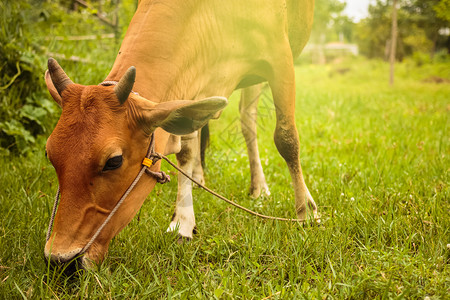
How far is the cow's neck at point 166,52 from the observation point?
2219 millimetres

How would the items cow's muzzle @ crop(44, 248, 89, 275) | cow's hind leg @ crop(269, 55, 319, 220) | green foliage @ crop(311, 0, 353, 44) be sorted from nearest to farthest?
1. cow's muzzle @ crop(44, 248, 89, 275)
2. cow's hind leg @ crop(269, 55, 319, 220)
3. green foliage @ crop(311, 0, 353, 44)

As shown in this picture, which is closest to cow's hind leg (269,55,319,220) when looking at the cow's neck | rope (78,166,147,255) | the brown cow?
the brown cow

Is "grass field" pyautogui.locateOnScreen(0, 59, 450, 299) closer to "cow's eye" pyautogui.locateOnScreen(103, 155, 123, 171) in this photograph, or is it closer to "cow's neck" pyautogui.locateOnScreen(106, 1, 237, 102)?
"cow's eye" pyautogui.locateOnScreen(103, 155, 123, 171)

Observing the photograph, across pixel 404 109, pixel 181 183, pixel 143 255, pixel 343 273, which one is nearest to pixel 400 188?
pixel 343 273

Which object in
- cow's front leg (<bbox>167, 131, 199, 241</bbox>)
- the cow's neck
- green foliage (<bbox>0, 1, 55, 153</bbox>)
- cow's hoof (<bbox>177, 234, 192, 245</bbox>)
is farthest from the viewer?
green foliage (<bbox>0, 1, 55, 153</bbox>)

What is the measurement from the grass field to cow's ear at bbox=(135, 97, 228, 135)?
2.43 feet

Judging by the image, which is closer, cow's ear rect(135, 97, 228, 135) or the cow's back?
cow's ear rect(135, 97, 228, 135)

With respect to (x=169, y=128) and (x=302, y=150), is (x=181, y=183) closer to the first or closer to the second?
(x=169, y=128)

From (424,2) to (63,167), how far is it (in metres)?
21.0

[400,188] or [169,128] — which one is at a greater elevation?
[169,128]

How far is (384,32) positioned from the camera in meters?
22.9

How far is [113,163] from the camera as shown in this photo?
193 centimetres

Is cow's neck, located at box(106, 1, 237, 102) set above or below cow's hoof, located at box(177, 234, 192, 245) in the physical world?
above

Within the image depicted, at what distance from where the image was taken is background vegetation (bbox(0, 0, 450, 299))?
79.7 inches
